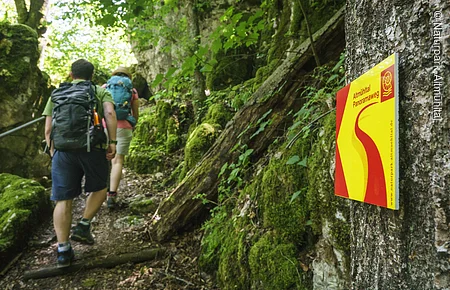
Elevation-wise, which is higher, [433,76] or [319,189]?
[433,76]

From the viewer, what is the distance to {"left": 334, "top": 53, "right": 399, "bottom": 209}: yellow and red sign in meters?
0.85

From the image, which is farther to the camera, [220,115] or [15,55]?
[15,55]

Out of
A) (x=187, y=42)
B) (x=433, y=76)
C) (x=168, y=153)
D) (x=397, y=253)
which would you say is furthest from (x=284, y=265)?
(x=187, y=42)

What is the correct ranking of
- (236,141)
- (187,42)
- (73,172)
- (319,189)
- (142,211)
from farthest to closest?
(187,42) → (142,211) → (236,141) → (73,172) → (319,189)

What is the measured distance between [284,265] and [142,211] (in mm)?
2869

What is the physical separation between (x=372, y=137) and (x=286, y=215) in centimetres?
145

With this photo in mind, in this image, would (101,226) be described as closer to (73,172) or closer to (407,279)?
(73,172)

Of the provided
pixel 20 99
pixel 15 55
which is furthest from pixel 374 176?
pixel 15 55

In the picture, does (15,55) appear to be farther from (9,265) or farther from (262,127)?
(262,127)

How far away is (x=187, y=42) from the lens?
20.1 ft

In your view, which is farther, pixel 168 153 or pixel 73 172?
pixel 168 153

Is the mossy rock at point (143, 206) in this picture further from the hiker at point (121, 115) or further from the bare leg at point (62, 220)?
the bare leg at point (62, 220)

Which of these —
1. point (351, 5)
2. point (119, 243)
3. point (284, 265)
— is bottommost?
point (119, 243)

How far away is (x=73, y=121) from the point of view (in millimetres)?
3160
